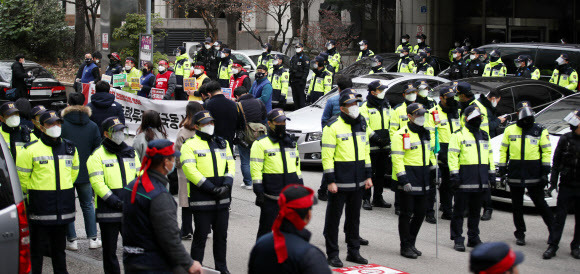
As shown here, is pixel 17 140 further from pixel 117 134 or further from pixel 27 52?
pixel 27 52

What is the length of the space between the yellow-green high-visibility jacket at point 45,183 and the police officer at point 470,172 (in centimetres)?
447

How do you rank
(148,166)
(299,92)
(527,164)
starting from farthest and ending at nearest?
(299,92), (527,164), (148,166)

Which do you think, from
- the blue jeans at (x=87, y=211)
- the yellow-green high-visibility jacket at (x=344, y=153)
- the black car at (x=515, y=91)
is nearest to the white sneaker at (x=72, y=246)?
the blue jeans at (x=87, y=211)

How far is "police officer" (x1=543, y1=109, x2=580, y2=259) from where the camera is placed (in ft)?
30.0

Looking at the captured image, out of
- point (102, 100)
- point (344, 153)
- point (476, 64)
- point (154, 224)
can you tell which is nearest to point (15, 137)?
point (102, 100)

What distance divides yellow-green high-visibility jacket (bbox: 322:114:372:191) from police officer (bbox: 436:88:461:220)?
2342 millimetres

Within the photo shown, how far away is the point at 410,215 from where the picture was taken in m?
9.14

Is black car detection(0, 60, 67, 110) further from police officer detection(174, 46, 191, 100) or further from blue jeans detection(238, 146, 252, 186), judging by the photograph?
blue jeans detection(238, 146, 252, 186)

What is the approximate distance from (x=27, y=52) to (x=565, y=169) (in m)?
25.5

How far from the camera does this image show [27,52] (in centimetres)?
3064

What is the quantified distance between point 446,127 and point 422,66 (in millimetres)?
8701

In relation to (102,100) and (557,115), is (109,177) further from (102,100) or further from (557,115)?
(557,115)

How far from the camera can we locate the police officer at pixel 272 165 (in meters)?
8.27

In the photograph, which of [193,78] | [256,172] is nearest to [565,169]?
[256,172]
